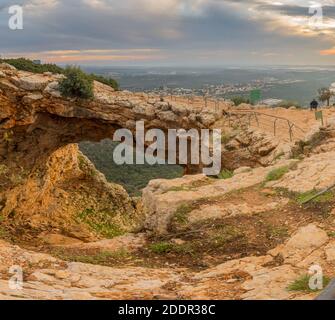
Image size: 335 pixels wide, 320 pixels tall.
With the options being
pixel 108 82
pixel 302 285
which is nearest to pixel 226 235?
pixel 302 285

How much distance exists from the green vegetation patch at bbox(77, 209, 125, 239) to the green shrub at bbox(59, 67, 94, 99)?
8300mm

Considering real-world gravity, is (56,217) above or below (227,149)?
below

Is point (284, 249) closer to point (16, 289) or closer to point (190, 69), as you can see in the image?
point (16, 289)

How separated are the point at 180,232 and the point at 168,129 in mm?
14106

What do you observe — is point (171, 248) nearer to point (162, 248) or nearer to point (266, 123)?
point (162, 248)

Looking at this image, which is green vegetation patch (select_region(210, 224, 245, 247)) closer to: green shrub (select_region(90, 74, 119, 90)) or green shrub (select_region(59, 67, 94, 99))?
green shrub (select_region(59, 67, 94, 99))

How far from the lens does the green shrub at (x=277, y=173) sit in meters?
12.0

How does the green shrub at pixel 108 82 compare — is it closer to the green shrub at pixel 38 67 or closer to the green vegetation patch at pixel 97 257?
the green shrub at pixel 38 67

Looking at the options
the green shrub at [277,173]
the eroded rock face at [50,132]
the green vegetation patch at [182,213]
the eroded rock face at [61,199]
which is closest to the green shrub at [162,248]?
the green vegetation patch at [182,213]

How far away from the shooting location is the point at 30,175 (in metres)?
26.5

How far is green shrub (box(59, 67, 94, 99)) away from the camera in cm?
2350

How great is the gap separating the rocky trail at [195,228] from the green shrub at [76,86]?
49 centimetres

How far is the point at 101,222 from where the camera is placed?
28.5 m
